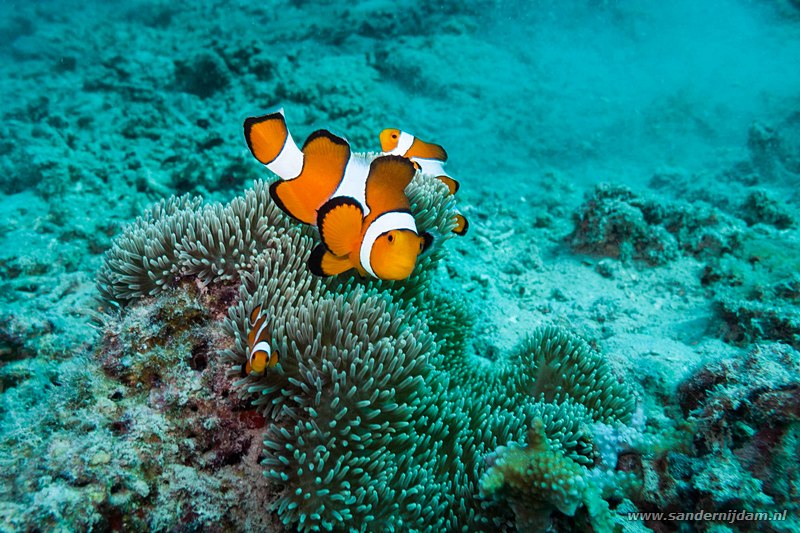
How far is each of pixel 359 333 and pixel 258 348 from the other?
1.56 feet

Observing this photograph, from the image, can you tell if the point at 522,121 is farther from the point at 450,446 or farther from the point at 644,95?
the point at 450,446

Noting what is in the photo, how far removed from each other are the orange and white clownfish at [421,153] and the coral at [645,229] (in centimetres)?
295

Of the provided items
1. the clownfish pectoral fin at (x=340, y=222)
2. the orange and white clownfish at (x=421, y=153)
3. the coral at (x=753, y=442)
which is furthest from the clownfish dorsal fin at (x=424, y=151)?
the coral at (x=753, y=442)

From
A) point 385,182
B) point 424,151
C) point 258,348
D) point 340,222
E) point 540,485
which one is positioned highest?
point 385,182

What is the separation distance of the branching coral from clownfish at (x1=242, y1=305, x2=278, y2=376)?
0.04 meters

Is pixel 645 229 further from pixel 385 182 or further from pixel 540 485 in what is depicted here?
pixel 540 485

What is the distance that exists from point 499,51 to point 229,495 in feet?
59.9

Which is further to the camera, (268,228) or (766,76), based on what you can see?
(766,76)

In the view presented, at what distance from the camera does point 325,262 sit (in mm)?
2031

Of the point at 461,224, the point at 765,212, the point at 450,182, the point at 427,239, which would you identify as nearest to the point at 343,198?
the point at 427,239

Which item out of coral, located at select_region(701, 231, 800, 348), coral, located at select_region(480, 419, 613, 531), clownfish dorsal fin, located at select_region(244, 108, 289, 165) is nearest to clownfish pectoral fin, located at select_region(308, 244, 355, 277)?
clownfish dorsal fin, located at select_region(244, 108, 289, 165)

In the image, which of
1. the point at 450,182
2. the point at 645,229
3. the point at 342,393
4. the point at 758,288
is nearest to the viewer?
the point at 342,393

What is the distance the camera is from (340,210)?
1881mm

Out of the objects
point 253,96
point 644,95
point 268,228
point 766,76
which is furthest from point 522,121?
point 766,76
